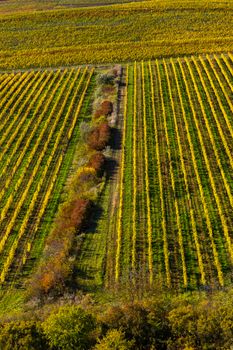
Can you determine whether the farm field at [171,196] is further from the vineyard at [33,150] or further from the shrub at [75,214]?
the vineyard at [33,150]

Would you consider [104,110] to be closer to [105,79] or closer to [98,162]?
[105,79]

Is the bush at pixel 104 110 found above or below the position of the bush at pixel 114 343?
above

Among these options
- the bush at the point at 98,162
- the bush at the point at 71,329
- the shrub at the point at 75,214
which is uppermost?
the bush at the point at 98,162

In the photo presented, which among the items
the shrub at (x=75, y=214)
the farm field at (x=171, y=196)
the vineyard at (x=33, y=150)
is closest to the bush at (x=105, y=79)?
the vineyard at (x=33, y=150)

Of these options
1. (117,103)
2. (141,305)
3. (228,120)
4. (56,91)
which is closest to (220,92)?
(228,120)

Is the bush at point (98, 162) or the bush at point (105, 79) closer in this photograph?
the bush at point (98, 162)

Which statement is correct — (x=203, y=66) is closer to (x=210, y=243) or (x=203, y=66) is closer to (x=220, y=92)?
(x=220, y=92)

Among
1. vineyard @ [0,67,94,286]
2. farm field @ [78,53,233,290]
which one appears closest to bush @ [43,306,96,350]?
farm field @ [78,53,233,290]
